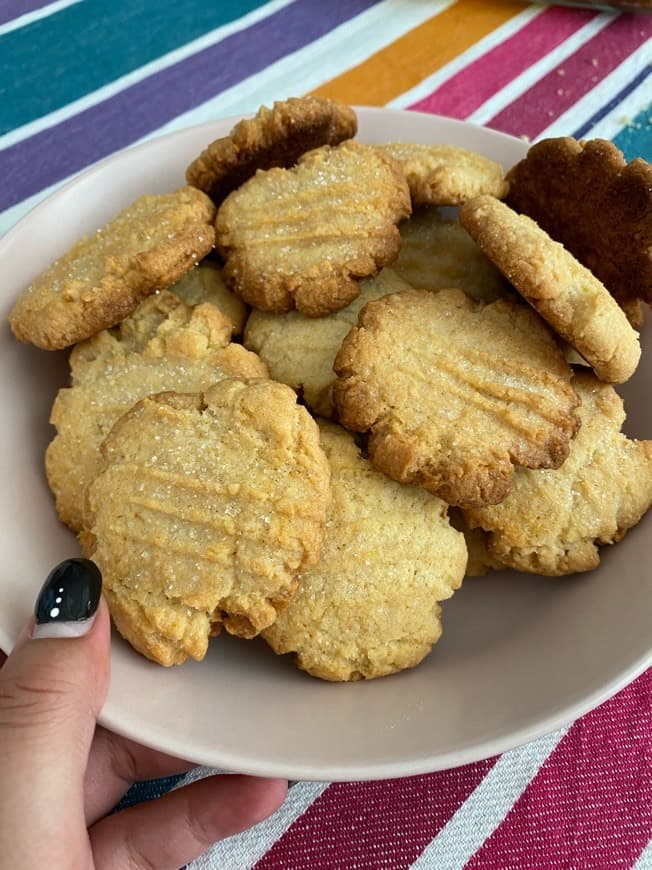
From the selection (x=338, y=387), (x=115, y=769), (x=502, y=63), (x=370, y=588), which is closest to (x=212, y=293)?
(x=338, y=387)


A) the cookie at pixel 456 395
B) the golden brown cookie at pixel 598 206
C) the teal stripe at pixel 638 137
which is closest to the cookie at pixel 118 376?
the cookie at pixel 456 395

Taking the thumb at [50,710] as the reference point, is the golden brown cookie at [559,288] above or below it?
above

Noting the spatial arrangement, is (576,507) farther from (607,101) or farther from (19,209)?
(19,209)

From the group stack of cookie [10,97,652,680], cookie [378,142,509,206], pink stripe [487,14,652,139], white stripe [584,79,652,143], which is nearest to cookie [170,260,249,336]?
stack of cookie [10,97,652,680]

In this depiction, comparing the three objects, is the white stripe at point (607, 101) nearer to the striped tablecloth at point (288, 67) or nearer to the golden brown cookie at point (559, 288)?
the striped tablecloth at point (288, 67)

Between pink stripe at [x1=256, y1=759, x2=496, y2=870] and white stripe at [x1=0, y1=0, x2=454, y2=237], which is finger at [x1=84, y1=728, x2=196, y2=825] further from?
white stripe at [x1=0, y1=0, x2=454, y2=237]

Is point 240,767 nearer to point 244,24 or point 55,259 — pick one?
point 55,259
